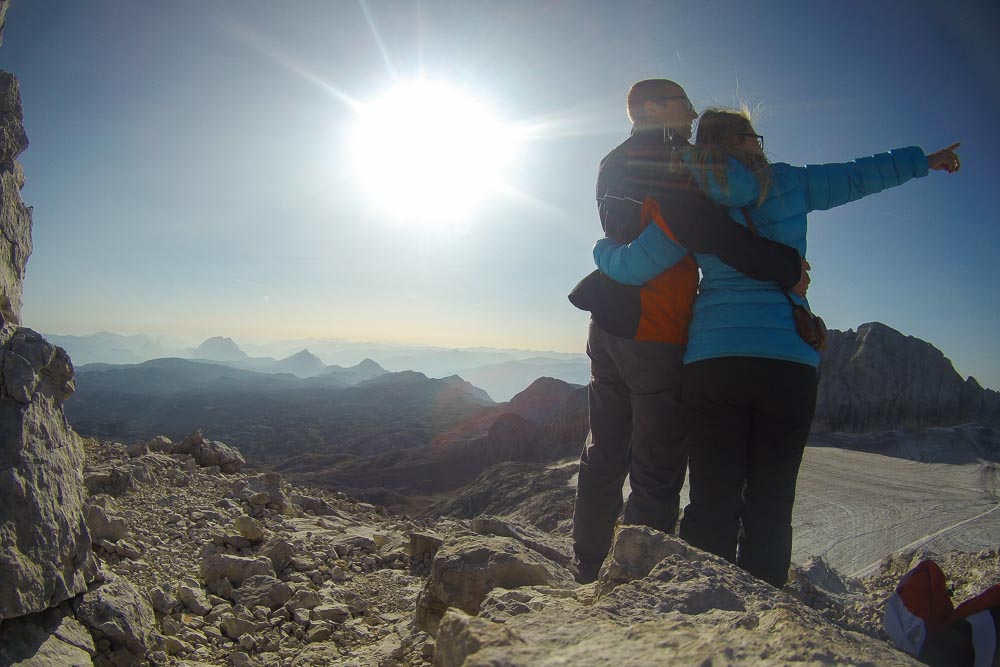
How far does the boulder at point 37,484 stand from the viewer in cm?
151

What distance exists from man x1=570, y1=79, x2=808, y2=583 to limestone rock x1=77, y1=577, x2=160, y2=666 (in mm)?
1992

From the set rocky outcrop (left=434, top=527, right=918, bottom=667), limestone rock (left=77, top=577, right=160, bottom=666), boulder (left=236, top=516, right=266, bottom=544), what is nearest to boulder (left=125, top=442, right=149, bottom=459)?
boulder (left=236, top=516, right=266, bottom=544)

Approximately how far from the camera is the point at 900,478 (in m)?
6.13

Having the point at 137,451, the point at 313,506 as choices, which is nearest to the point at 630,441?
the point at 313,506

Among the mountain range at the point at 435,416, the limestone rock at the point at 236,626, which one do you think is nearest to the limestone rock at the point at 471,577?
the limestone rock at the point at 236,626

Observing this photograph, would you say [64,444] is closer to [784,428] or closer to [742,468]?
[742,468]

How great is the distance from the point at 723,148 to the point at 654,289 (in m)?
0.62

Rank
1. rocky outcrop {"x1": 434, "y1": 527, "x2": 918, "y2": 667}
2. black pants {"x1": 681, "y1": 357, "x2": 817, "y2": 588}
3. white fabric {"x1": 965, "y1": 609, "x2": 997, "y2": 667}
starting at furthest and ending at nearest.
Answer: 1. black pants {"x1": 681, "y1": 357, "x2": 817, "y2": 588}
2. white fabric {"x1": 965, "y1": 609, "x2": 997, "y2": 667}
3. rocky outcrop {"x1": 434, "y1": 527, "x2": 918, "y2": 667}

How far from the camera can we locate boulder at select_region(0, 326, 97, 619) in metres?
1.51

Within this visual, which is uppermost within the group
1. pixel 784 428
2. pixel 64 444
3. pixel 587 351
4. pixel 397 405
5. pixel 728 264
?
pixel 728 264

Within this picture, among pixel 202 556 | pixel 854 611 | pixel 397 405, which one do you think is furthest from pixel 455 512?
pixel 397 405

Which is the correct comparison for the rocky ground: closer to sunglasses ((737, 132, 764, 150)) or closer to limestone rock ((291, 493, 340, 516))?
limestone rock ((291, 493, 340, 516))

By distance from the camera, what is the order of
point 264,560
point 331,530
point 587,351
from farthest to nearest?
point 331,530 < point 264,560 < point 587,351

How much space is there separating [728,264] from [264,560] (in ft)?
9.68
